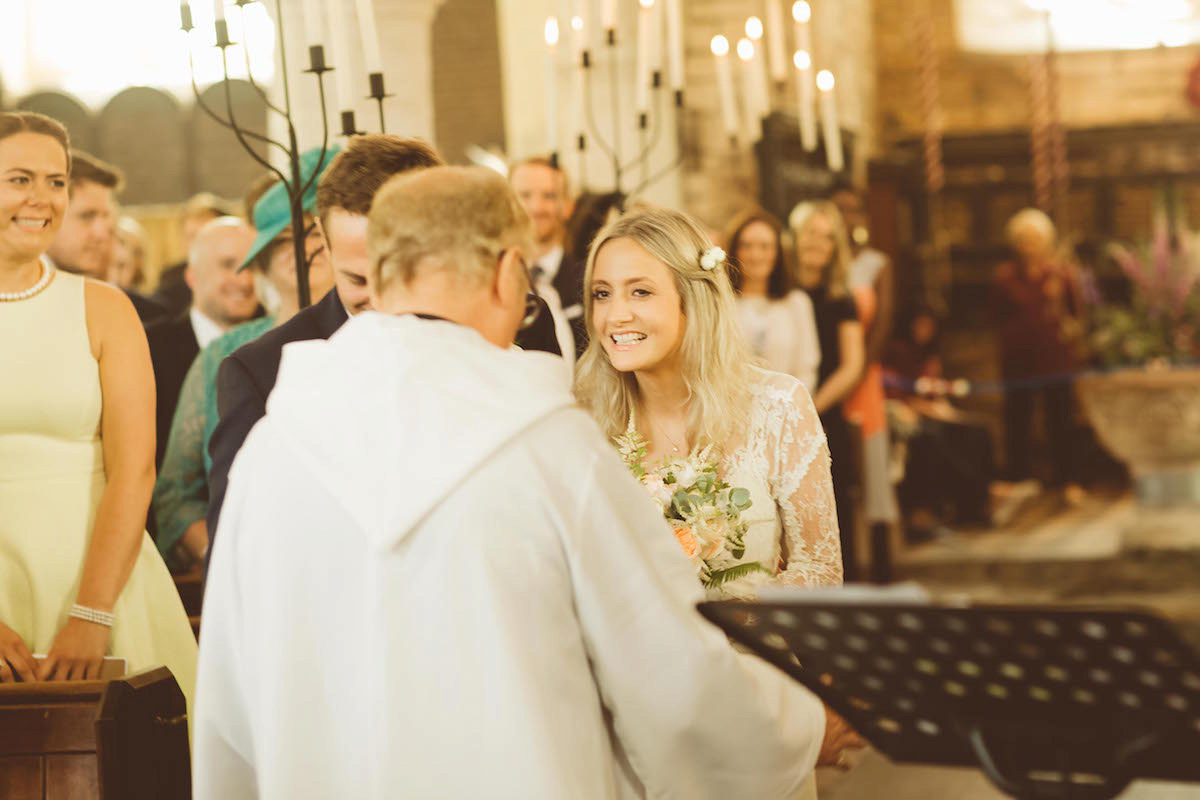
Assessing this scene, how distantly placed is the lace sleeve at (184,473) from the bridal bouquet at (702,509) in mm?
1242

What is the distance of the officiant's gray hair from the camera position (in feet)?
6.49

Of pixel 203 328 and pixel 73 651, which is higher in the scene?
pixel 203 328

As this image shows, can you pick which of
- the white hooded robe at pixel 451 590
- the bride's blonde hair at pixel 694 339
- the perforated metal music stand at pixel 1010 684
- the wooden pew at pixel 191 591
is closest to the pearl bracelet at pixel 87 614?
the wooden pew at pixel 191 591

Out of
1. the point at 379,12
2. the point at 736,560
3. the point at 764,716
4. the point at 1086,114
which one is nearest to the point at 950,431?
the point at 379,12

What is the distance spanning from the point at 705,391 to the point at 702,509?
1.03ft

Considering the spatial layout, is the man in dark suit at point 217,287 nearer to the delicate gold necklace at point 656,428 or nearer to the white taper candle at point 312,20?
the white taper candle at point 312,20

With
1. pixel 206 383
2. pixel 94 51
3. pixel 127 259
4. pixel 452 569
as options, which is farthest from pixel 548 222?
pixel 94 51

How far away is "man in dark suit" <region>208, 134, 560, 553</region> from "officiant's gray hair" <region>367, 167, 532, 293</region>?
0.64 meters

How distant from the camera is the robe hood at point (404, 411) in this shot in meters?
1.91

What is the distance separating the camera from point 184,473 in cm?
370

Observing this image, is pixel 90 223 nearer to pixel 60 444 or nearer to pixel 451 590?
pixel 60 444

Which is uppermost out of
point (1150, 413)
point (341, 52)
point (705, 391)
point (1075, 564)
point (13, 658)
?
point (341, 52)

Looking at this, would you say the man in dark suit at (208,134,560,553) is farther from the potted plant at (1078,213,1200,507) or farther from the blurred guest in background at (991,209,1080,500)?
the blurred guest in background at (991,209,1080,500)

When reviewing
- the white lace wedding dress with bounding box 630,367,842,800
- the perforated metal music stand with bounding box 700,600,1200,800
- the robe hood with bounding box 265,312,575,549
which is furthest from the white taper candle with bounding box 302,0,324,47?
the perforated metal music stand with bounding box 700,600,1200,800
